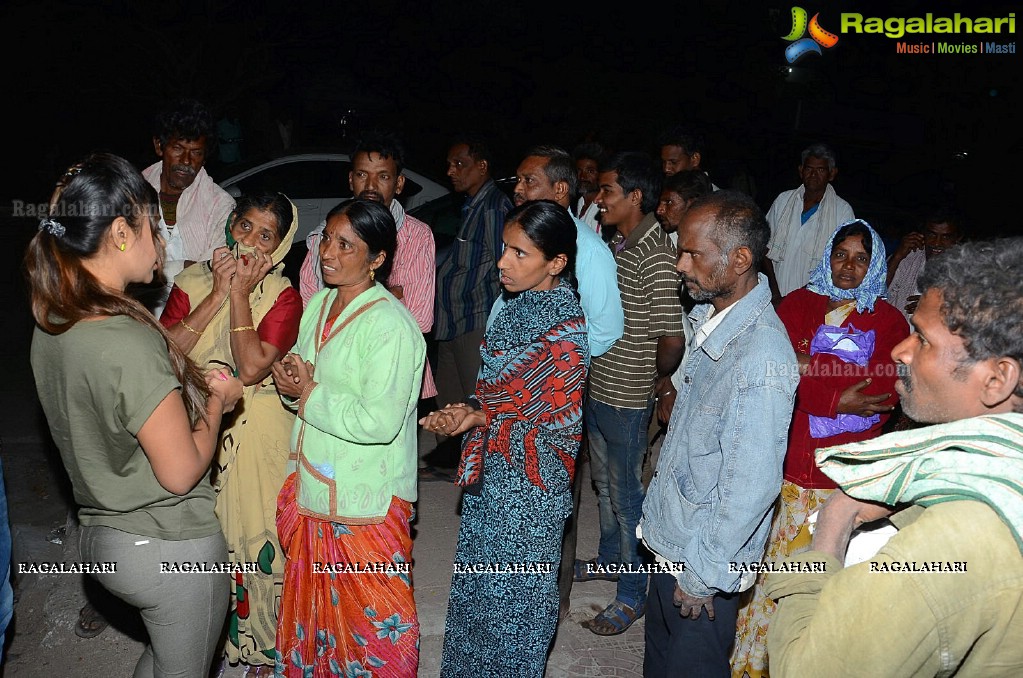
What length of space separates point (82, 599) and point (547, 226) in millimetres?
3080

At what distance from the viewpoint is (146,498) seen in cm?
234

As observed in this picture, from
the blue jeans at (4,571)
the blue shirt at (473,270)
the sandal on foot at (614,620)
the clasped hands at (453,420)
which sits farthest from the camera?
the blue shirt at (473,270)

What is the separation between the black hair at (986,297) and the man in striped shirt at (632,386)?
224cm

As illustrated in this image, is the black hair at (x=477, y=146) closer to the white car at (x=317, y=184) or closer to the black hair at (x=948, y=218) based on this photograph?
the black hair at (x=948, y=218)

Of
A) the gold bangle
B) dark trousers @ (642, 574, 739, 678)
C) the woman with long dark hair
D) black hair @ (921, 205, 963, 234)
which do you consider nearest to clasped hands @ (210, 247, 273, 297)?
the gold bangle

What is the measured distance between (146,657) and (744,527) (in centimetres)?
198

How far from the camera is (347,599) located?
3033 millimetres

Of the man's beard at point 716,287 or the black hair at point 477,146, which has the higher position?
the black hair at point 477,146

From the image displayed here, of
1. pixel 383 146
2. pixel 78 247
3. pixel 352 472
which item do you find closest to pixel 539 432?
pixel 352 472

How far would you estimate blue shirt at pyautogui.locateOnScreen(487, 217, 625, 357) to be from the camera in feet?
12.4

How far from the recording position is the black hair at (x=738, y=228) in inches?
106

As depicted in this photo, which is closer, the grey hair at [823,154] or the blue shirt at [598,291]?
the blue shirt at [598,291]

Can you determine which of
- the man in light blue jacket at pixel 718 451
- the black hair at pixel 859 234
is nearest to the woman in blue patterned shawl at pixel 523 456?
the man in light blue jacket at pixel 718 451

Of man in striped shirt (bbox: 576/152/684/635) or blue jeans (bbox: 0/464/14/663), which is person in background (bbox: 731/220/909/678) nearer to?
man in striped shirt (bbox: 576/152/684/635)
